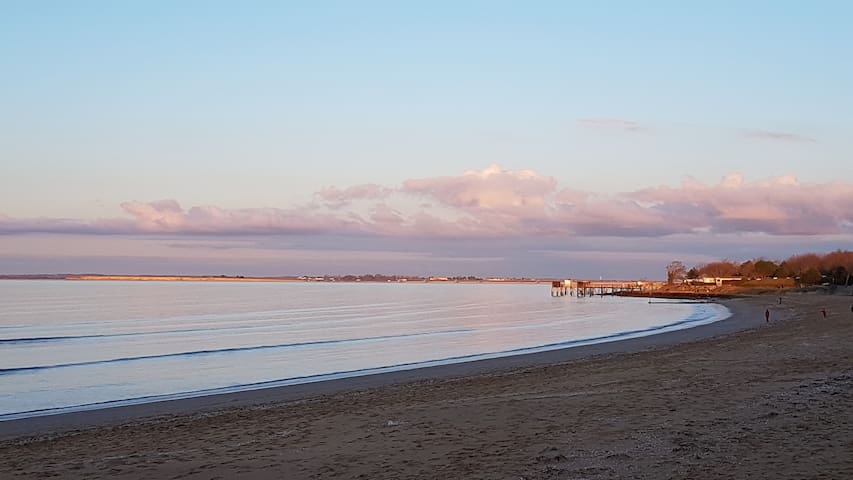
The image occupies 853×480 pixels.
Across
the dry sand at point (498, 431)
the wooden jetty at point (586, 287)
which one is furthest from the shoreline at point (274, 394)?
the wooden jetty at point (586, 287)

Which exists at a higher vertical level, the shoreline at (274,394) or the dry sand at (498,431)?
the dry sand at (498,431)

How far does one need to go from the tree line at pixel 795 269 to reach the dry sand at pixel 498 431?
117 meters

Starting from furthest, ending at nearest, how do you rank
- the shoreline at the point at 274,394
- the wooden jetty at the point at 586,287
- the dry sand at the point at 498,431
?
1. the wooden jetty at the point at 586,287
2. the shoreline at the point at 274,394
3. the dry sand at the point at 498,431

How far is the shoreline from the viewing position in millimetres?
14908

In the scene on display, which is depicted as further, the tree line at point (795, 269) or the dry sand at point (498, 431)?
the tree line at point (795, 269)

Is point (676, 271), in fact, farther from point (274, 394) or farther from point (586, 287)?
point (274, 394)

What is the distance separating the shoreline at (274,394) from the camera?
14908 mm

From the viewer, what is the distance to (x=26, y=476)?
9.61 metres

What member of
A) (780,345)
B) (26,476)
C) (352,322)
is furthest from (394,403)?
(352,322)

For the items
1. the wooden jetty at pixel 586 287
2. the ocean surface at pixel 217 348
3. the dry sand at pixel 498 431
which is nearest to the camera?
the dry sand at pixel 498 431

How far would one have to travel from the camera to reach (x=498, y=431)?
11.1m

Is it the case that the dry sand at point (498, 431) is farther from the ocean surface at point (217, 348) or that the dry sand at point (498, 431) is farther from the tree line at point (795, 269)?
the tree line at point (795, 269)

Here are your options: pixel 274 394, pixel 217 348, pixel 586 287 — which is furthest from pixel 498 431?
pixel 586 287

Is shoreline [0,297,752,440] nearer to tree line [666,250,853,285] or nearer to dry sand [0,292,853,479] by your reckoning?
dry sand [0,292,853,479]
